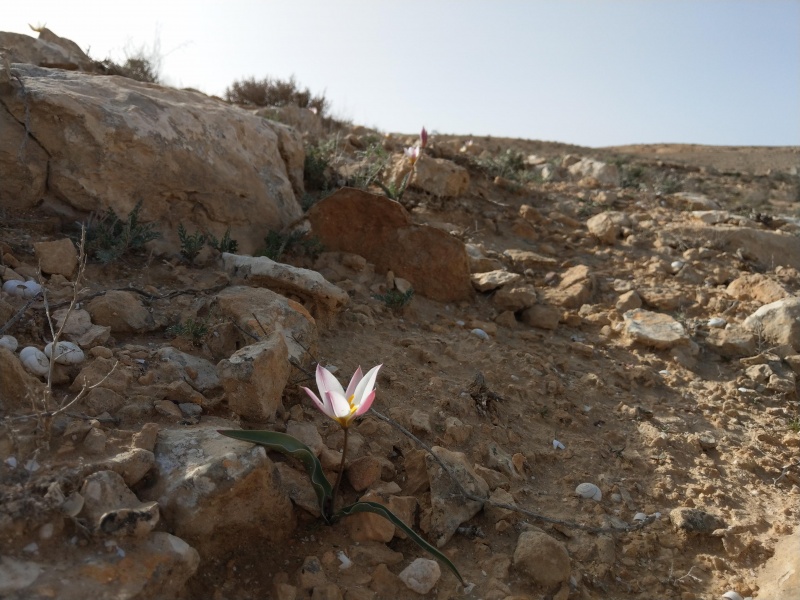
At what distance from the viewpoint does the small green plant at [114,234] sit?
3.05 meters

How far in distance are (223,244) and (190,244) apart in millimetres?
192

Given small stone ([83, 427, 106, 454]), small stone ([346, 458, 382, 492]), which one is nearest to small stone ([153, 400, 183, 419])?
small stone ([83, 427, 106, 454])

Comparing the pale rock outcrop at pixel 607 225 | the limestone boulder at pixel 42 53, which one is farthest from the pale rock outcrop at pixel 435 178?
the limestone boulder at pixel 42 53

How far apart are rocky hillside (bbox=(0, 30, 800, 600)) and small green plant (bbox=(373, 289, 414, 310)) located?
4cm

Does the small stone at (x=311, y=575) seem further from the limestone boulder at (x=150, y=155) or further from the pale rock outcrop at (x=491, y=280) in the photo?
the pale rock outcrop at (x=491, y=280)

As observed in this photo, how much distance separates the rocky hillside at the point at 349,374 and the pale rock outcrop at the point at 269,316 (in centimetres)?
1

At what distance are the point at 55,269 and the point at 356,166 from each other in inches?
118

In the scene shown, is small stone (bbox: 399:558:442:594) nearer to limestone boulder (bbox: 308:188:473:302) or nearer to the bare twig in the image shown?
the bare twig

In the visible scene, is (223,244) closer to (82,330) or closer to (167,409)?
(82,330)

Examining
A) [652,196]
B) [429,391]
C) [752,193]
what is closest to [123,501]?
[429,391]

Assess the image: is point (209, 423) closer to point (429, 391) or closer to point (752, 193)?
point (429, 391)

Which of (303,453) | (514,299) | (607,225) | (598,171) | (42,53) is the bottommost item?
(303,453)

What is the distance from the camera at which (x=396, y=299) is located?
3629mm

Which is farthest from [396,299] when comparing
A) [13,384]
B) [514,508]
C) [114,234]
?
[13,384]
